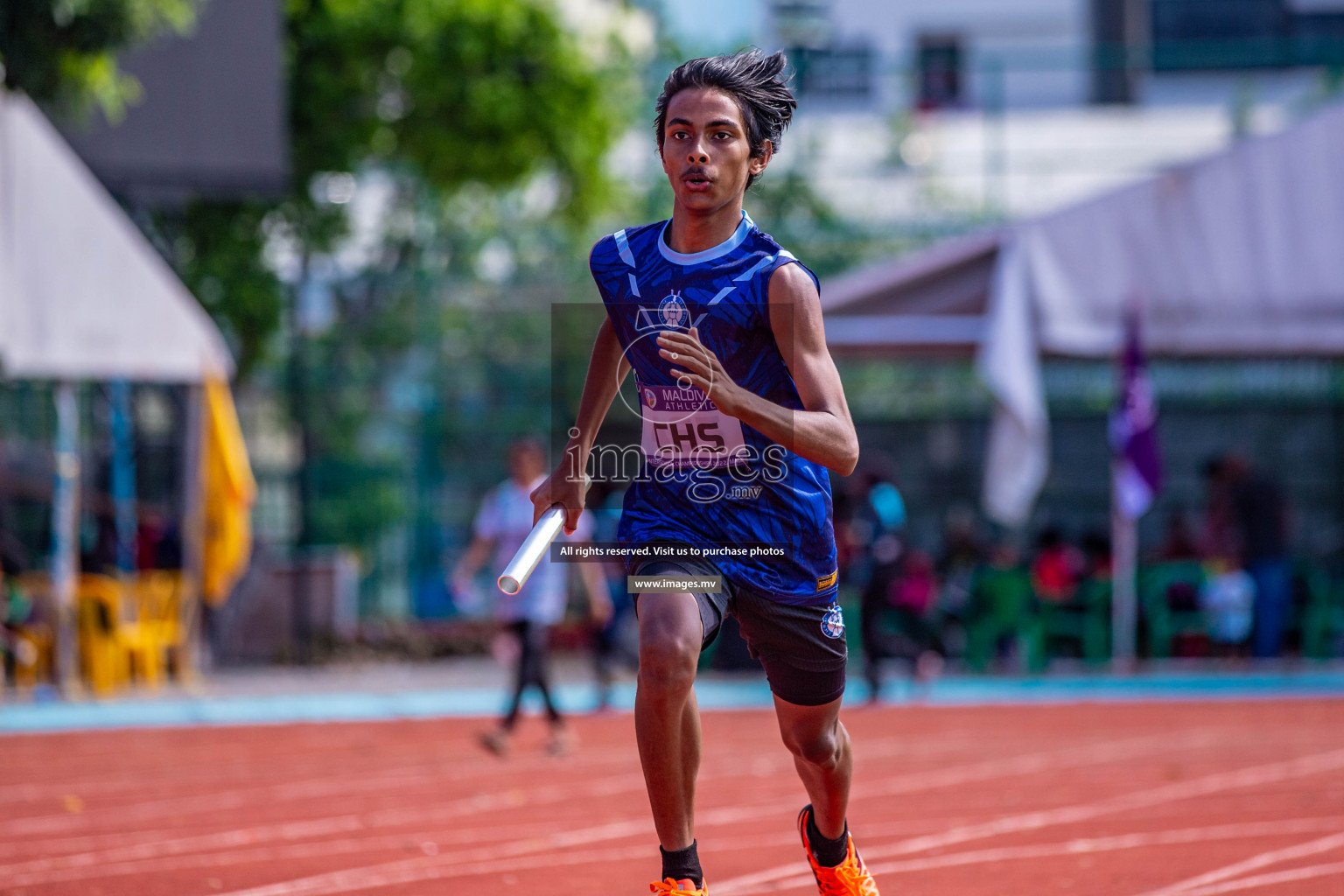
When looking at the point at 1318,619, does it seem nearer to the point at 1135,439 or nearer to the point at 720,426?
the point at 1135,439

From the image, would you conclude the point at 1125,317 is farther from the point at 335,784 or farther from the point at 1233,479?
the point at 335,784

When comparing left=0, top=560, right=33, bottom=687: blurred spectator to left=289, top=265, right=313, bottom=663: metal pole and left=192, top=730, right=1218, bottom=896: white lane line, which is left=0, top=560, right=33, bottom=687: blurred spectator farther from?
left=192, top=730, right=1218, bottom=896: white lane line

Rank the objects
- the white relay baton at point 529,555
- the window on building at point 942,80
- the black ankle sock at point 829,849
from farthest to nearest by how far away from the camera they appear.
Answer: the window on building at point 942,80 → the black ankle sock at point 829,849 → the white relay baton at point 529,555

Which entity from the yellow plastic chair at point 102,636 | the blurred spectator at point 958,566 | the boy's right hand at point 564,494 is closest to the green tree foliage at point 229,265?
the yellow plastic chair at point 102,636

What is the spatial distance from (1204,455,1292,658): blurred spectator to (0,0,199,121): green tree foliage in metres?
9.21

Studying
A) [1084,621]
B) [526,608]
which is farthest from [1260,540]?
[526,608]

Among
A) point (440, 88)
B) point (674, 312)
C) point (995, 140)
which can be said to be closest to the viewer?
point (674, 312)

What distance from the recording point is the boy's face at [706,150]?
3.88m

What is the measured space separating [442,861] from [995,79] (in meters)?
13.6

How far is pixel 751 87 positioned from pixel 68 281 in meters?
9.55

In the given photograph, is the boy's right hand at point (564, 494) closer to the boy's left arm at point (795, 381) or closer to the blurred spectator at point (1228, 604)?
the boy's left arm at point (795, 381)

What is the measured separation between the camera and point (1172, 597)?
14.4 meters

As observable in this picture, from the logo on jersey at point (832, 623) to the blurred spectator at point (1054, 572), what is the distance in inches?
406

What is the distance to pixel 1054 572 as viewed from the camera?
1399cm
